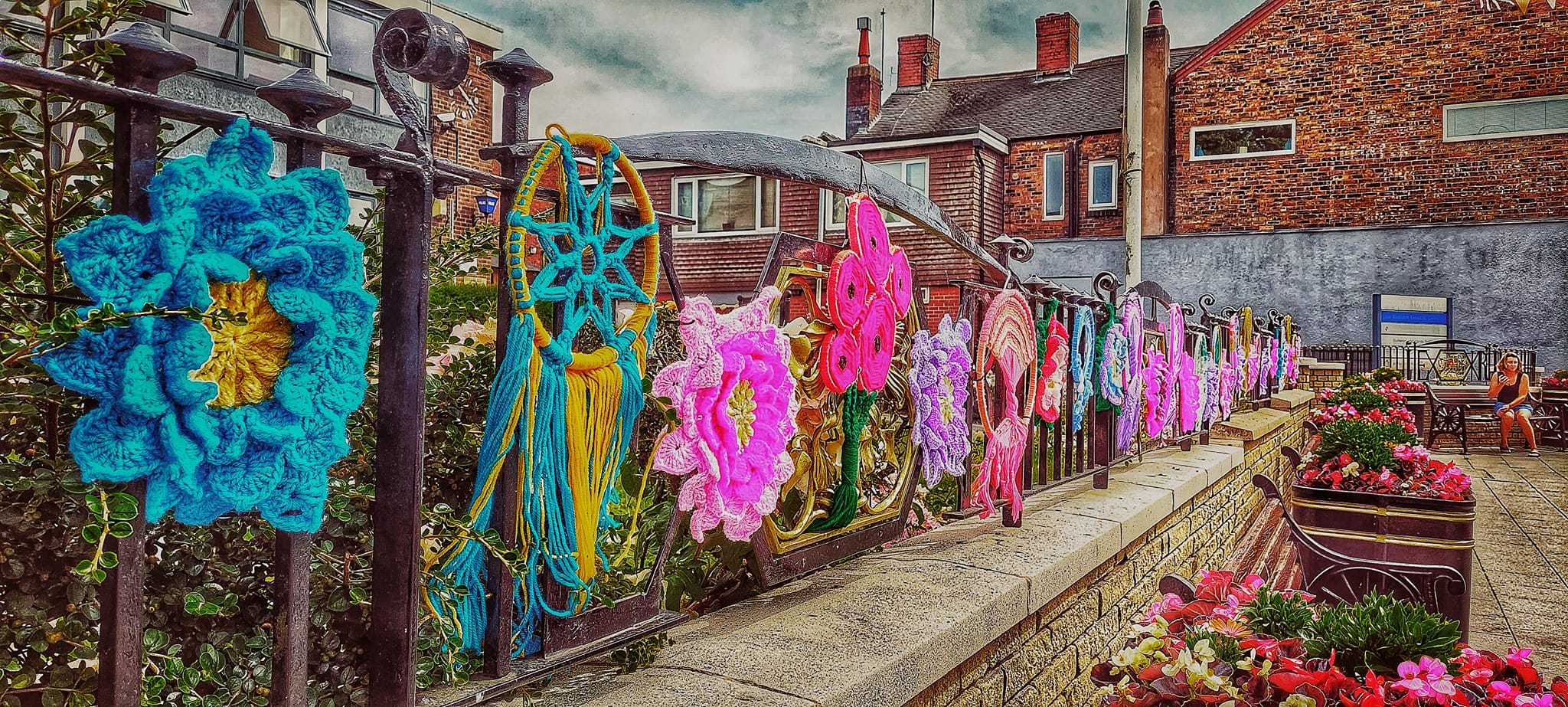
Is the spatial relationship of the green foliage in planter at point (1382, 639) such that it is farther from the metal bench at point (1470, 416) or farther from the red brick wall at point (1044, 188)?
the red brick wall at point (1044, 188)

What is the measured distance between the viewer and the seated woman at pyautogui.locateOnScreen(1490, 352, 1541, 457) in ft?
45.9

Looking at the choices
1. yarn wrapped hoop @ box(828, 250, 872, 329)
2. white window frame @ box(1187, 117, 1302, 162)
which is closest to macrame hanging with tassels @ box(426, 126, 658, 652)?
yarn wrapped hoop @ box(828, 250, 872, 329)

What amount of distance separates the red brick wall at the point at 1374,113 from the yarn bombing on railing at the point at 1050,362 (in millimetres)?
17555

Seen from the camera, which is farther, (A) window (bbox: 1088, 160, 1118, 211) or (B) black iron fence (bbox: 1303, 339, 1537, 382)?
(A) window (bbox: 1088, 160, 1118, 211)

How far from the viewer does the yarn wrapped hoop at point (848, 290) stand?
2.93 meters

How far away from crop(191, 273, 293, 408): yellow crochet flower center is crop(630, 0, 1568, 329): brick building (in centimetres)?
1712

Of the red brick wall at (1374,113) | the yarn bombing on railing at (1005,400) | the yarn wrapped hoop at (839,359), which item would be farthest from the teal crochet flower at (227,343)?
the red brick wall at (1374,113)

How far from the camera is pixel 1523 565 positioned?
281 inches

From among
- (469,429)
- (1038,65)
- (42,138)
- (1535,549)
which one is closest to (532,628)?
(469,429)

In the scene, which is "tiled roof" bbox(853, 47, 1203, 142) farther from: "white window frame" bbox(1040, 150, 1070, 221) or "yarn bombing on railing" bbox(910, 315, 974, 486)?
"yarn bombing on railing" bbox(910, 315, 974, 486)

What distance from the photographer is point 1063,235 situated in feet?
69.7

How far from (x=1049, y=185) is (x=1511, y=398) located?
390 inches

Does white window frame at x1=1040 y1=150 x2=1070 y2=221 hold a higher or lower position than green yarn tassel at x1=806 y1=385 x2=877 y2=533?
higher

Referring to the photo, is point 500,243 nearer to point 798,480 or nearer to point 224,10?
point 798,480
